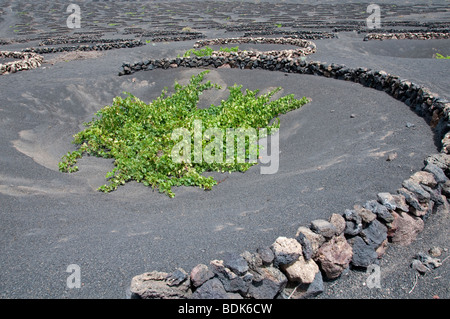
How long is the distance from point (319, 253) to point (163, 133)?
5473 mm

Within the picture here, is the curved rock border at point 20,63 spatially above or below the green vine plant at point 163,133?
above

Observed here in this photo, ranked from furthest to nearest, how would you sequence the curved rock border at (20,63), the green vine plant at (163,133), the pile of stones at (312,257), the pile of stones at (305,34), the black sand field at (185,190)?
the pile of stones at (305,34), the curved rock border at (20,63), the green vine plant at (163,133), the black sand field at (185,190), the pile of stones at (312,257)

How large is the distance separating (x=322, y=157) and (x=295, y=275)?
12.4 ft

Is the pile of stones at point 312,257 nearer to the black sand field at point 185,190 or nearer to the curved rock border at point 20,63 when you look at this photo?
the black sand field at point 185,190

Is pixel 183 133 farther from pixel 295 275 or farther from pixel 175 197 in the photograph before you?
pixel 295 275

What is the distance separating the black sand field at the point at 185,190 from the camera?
4051 millimetres

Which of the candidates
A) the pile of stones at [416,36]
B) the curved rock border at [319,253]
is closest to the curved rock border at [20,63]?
the curved rock border at [319,253]

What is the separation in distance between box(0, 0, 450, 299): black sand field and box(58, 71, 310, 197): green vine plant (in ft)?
0.86

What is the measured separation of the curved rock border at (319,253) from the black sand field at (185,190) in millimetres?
241

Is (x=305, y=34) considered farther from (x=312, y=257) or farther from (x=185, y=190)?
(x=312, y=257)

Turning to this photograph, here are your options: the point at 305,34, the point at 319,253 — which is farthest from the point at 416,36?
the point at 319,253

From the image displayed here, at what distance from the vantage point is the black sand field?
4.05 meters
